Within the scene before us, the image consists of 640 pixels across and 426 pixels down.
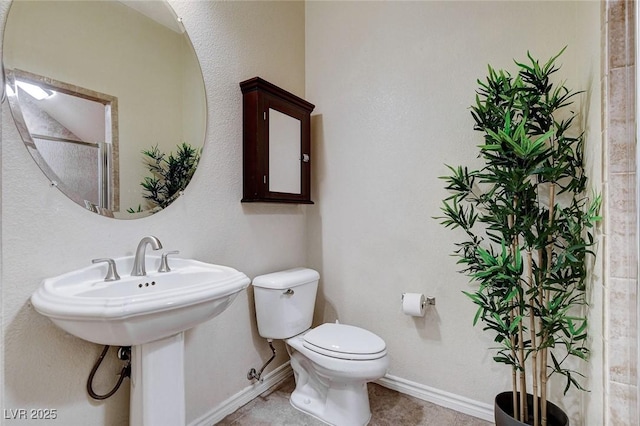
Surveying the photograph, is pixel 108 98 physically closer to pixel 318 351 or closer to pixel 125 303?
pixel 125 303

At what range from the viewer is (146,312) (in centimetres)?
90

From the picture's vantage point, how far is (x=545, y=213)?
135 cm

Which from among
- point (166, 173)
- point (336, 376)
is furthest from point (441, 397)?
point (166, 173)

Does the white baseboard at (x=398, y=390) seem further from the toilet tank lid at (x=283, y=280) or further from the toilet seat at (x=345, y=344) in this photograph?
the toilet tank lid at (x=283, y=280)

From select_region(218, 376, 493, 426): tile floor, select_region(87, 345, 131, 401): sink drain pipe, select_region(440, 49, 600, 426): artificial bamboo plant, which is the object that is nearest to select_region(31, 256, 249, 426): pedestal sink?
select_region(87, 345, 131, 401): sink drain pipe

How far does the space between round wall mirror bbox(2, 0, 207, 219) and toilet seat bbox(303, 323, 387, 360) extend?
3.25 feet

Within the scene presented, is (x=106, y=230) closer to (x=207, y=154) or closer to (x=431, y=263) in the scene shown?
(x=207, y=154)

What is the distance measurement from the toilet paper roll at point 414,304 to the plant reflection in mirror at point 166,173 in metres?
1.31

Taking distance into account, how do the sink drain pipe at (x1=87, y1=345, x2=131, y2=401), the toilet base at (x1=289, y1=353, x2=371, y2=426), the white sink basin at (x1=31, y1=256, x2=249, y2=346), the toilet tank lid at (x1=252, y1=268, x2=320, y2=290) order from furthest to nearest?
the toilet tank lid at (x1=252, y1=268, x2=320, y2=290)
the toilet base at (x1=289, y1=353, x2=371, y2=426)
the sink drain pipe at (x1=87, y1=345, x2=131, y2=401)
the white sink basin at (x1=31, y1=256, x2=249, y2=346)

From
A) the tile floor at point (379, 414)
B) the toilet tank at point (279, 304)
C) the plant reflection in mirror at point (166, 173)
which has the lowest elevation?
the tile floor at point (379, 414)

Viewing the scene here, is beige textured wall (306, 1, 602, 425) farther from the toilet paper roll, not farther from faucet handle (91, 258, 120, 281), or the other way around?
faucet handle (91, 258, 120, 281)

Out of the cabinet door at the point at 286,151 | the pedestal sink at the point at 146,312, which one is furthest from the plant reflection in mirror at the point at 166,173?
the cabinet door at the point at 286,151

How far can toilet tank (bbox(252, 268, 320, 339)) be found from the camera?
68.8 inches

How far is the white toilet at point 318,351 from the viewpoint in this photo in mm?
1490
